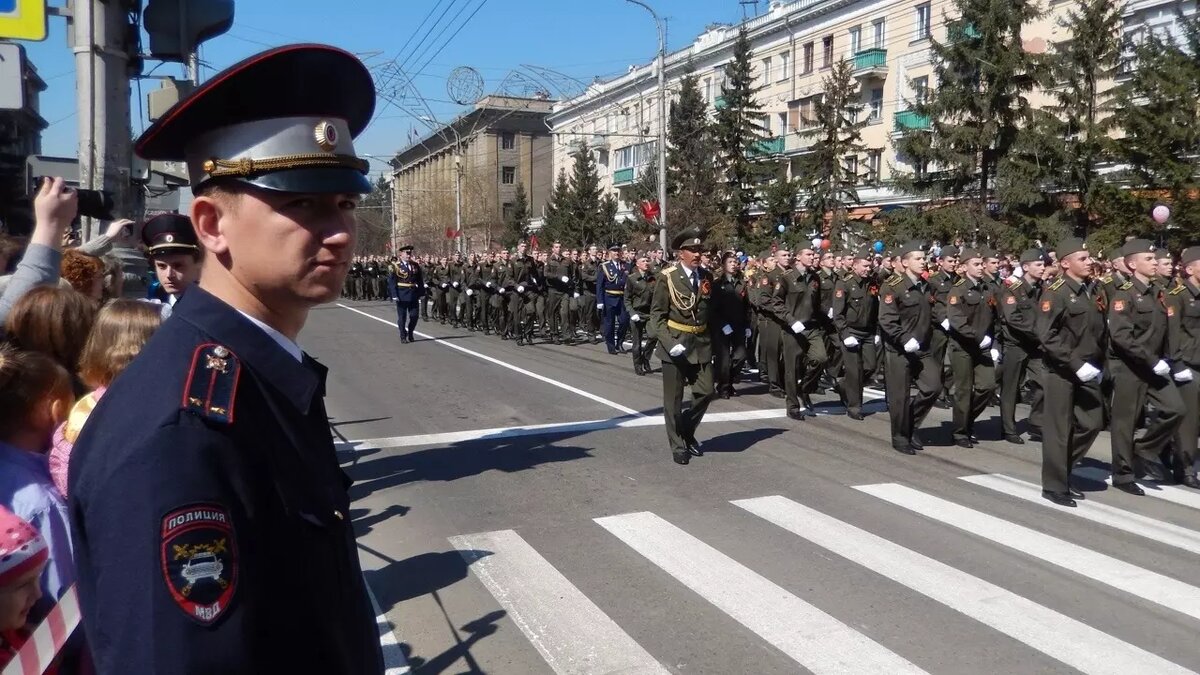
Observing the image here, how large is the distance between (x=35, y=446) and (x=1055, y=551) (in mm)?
5771

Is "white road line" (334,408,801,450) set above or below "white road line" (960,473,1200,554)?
above

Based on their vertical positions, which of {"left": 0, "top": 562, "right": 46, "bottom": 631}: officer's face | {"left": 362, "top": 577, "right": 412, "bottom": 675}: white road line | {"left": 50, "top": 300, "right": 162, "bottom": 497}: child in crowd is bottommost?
{"left": 362, "top": 577, "right": 412, "bottom": 675}: white road line

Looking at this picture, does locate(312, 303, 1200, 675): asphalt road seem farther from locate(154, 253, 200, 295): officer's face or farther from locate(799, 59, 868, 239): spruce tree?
locate(799, 59, 868, 239): spruce tree

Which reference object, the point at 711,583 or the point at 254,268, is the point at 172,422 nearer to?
the point at 254,268

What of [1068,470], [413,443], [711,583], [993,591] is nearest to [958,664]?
[993,591]

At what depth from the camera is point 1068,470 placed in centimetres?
738

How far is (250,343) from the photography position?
1.52 m

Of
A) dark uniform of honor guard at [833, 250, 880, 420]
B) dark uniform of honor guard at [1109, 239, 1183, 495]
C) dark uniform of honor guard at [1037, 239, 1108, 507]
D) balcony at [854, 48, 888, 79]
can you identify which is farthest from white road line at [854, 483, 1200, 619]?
balcony at [854, 48, 888, 79]

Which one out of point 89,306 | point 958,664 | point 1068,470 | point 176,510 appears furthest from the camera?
point 1068,470

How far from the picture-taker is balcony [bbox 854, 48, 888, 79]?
1689 inches

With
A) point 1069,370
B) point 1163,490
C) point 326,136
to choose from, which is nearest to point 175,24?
point 326,136

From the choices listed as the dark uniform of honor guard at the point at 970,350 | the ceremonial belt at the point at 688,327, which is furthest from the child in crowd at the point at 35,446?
the dark uniform of honor guard at the point at 970,350

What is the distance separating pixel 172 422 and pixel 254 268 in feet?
1.18

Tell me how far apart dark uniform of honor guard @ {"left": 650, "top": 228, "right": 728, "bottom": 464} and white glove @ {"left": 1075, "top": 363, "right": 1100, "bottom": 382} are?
3.06 m
